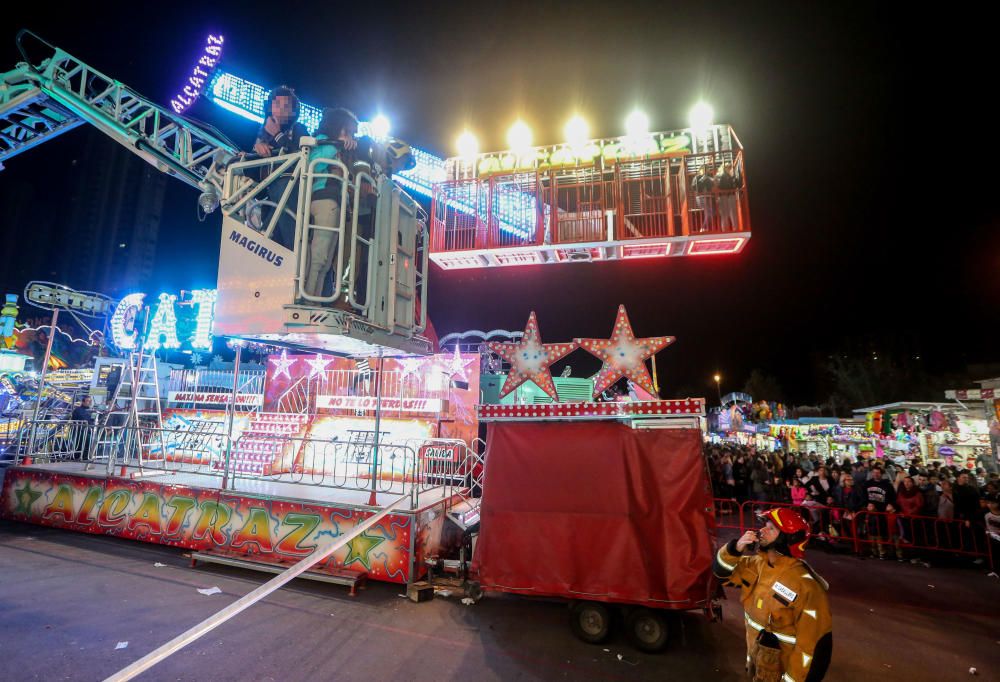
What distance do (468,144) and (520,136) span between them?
57.9 inches

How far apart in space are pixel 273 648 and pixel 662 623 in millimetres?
4040

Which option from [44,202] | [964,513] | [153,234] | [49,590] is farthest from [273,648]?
[153,234]

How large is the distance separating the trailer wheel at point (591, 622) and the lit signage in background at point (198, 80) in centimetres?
1500

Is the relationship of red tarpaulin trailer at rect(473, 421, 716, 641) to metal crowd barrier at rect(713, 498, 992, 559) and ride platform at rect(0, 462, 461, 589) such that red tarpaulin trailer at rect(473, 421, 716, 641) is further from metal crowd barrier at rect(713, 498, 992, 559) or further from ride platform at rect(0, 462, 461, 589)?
metal crowd barrier at rect(713, 498, 992, 559)

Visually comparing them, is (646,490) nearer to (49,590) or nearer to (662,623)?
(662,623)

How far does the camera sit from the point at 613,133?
11.4 metres

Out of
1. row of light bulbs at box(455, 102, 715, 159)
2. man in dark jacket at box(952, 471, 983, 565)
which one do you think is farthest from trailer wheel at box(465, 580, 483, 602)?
row of light bulbs at box(455, 102, 715, 159)

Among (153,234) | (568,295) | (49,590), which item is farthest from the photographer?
(153,234)

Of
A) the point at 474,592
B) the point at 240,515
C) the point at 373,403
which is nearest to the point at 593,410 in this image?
the point at 474,592

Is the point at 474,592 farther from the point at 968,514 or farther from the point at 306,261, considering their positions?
the point at 968,514

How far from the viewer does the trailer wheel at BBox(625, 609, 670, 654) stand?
15.2 feet

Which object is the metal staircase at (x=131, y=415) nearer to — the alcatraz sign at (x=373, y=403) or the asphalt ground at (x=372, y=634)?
the asphalt ground at (x=372, y=634)

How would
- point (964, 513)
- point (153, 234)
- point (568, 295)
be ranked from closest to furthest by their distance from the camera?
1. point (964, 513)
2. point (568, 295)
3. point (153, 234)

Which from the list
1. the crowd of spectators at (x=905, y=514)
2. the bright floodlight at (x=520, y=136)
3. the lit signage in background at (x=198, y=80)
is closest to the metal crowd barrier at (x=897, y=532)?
the crowd of spectators at (x=905, y=514)
